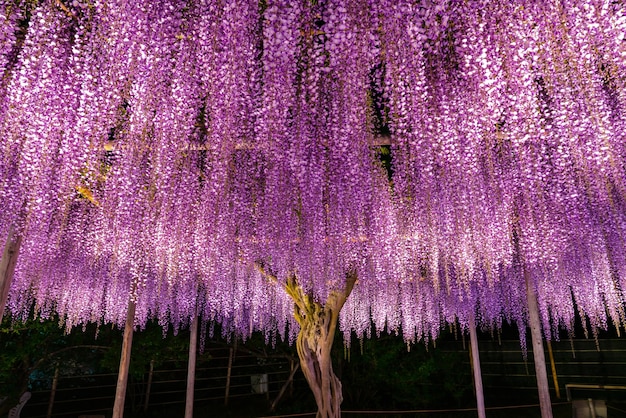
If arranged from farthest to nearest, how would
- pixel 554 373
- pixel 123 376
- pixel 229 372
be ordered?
pixel 229 372 < pixel 554 373 < pixel 123 376

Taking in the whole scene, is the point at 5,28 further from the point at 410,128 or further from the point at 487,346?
the point at 487,346

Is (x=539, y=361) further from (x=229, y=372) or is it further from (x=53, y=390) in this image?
(x=53, y=390)

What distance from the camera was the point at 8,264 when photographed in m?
3.52

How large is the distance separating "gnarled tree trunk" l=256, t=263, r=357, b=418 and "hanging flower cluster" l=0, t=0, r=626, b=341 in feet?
1.97

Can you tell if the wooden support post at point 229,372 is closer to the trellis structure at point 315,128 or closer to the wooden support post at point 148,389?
the wooden support post at point 148,389

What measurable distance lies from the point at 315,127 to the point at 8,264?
289cm

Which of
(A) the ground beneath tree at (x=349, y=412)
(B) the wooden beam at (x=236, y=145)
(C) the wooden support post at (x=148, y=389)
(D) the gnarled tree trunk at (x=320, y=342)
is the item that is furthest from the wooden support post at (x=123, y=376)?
(C) the wooden support post at (x=148, y=389)

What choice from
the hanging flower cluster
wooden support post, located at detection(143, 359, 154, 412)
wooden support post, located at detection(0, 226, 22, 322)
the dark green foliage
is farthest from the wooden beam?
the dark green foliage

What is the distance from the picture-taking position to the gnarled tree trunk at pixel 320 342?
664cm

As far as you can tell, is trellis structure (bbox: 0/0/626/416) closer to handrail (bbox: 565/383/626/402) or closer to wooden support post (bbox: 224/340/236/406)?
handrail (bbox: 565/383/626/402)

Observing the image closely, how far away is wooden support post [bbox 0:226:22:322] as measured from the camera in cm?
344

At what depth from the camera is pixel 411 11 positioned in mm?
2385

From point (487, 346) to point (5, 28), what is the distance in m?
13.0

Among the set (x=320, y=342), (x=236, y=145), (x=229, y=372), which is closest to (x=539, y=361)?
(x=320, y=342)
